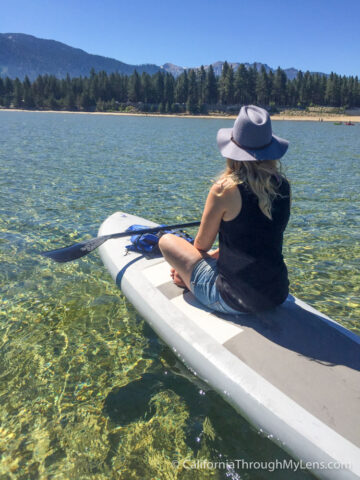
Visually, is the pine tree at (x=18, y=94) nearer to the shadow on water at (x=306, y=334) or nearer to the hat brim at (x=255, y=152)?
the hat brim at (x=255, y=152)

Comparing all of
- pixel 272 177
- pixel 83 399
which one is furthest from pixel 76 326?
pixel 272 177

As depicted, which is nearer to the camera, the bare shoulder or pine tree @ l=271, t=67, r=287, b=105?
the bare shoulder

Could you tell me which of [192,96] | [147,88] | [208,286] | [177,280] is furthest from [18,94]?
[208,286]

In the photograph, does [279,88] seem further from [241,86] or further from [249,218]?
[249,218]

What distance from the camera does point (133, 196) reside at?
40.3ft

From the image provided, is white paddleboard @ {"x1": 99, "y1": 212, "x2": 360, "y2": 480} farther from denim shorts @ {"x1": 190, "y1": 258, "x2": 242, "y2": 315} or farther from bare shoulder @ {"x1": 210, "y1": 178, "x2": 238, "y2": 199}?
bare shoulder @ {"x1": 210, "y1": 178, "x2": 238, "y2": 199}

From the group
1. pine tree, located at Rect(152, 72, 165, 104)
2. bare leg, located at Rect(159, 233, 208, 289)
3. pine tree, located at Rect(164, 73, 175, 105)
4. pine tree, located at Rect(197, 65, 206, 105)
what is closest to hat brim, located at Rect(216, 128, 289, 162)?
bare leg, located at Rect(159, 233, 208, 289)

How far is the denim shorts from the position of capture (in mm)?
3875

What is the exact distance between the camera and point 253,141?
3197 mm

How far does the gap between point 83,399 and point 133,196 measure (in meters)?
9.16

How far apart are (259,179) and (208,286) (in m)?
1.39

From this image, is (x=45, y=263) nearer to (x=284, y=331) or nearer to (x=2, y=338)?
(x=2, y=338)

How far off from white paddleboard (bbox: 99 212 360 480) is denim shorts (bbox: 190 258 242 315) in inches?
5.2

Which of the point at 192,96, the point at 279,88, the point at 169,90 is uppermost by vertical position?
the point at 169,90
